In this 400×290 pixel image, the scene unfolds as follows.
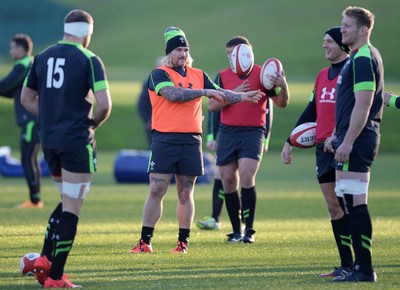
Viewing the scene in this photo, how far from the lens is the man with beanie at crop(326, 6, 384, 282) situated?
8133 mm

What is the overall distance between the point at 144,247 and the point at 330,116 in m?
2.47

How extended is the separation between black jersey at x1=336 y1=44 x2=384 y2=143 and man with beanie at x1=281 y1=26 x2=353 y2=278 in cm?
61

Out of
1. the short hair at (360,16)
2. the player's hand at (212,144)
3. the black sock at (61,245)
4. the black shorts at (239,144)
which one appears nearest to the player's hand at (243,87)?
→ the black shorts at (239,144)

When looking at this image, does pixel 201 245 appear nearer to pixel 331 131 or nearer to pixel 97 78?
pixel 331 131

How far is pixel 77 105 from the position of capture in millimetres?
8000

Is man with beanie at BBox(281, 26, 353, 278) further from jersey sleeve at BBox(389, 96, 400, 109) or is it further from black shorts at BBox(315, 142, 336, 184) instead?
jersey sleeve at BBox(389, 96, 400, 109)

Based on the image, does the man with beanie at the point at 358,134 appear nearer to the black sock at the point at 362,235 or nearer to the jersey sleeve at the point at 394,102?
the black sock at the point at 362,235

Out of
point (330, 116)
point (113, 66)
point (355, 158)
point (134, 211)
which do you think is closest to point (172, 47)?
point (330, 116)

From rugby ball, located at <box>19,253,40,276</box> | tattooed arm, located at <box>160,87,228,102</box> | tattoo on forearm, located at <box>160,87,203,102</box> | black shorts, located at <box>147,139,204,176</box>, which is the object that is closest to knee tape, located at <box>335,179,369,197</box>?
tattooed arm, located at <box>160,87,228,102</box>

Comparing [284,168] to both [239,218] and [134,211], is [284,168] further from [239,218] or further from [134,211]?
[239,218]

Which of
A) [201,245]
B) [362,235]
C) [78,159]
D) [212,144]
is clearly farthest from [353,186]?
[212,144]

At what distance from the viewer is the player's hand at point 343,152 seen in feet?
26.7

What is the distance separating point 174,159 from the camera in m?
10.4

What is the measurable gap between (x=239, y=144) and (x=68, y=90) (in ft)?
13.6
